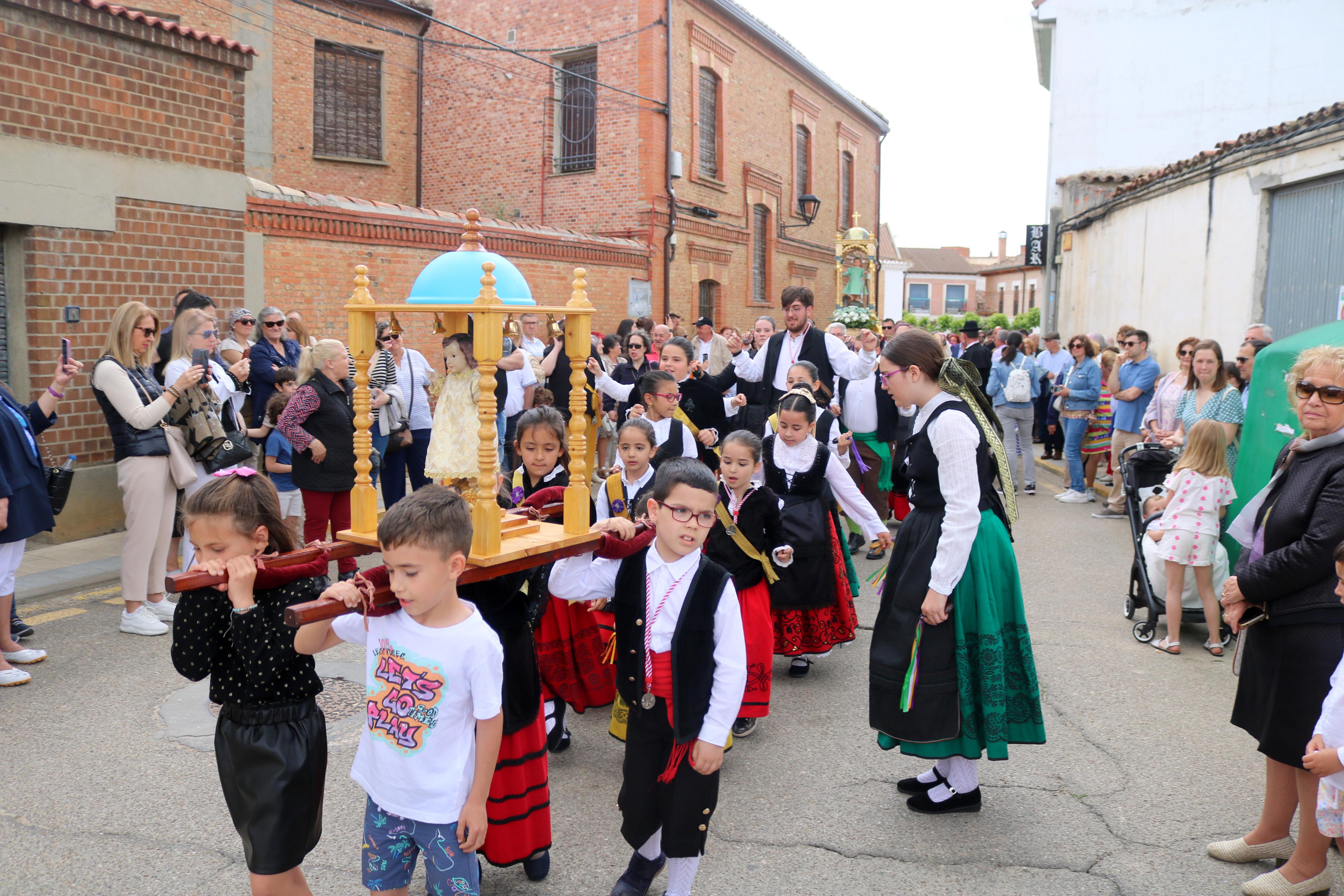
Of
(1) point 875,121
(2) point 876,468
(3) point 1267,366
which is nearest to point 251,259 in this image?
(2) point 876,468

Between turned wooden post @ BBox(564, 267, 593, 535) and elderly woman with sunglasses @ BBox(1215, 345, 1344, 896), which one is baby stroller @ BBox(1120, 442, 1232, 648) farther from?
turned wooden post @ BBox(564, 267, 593, 535)

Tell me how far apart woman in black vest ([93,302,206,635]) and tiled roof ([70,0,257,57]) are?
13.2ft

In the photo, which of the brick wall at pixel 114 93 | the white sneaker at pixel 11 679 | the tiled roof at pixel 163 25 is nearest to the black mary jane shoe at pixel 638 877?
the white sneaker at pixel 11 679

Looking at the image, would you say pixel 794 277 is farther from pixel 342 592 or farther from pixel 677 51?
pixel 342 592

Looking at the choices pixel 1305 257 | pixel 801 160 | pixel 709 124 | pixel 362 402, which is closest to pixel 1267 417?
pixel 362 402

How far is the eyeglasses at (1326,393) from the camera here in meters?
3.26

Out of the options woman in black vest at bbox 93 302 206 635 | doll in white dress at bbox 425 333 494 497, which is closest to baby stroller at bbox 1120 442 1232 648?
doll in white dress at bbox 425 333 494 497

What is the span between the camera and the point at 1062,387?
11758 mm

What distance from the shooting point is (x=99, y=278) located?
860cm

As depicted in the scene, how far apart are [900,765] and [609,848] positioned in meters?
1.50

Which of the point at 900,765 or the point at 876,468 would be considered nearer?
the point at 900,765

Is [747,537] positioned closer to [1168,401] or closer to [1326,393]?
[1326,393]

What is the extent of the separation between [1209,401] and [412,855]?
23.9 feet

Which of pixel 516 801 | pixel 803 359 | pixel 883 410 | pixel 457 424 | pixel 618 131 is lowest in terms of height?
pixel 516 801
